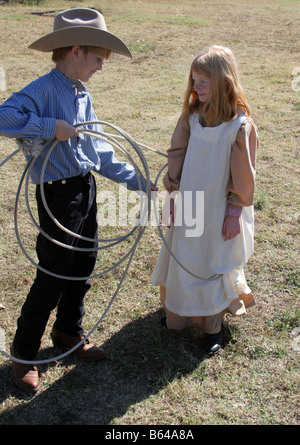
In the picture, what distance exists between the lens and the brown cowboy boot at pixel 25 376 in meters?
2.55

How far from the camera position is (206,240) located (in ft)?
8.69

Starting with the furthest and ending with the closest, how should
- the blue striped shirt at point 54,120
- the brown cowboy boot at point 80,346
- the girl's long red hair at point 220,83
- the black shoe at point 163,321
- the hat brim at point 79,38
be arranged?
the black shoe at point 163,321, the brown cowboy boot at point 80,346, the girl's long red hair at point 220,83, the hat brim at point 79,38, the blue striped shirt at point 54,120

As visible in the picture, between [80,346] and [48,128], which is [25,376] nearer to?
[80,346]

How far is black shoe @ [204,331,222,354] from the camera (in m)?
2.83

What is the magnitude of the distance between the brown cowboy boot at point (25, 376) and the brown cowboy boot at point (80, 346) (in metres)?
0.28

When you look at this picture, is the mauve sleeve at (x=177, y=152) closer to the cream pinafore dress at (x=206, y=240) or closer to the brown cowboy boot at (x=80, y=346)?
the cream pinafore dress at (x=206, y=240)

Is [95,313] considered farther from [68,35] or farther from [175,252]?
[68,35]

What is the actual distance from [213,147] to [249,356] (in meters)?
1.26

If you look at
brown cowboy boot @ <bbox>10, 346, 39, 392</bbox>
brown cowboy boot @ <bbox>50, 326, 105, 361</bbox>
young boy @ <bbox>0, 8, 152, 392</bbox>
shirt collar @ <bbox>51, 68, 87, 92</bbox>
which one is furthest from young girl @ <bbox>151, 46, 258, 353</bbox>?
brown cowboy boot @ <bbox>10, 346, 39, 392</bbox>

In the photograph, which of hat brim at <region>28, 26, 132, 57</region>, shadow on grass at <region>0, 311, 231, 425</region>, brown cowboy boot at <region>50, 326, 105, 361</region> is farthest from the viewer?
brown cowboy boot at <region>50, 326, 105, 361</region>

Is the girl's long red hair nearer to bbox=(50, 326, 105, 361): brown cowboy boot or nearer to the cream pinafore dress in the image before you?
the cream pinafore dress

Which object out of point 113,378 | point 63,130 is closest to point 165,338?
point 113,378

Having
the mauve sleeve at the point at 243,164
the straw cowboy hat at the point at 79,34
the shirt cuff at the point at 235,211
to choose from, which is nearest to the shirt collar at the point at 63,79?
the straw cowboy hat at the point at 79,34

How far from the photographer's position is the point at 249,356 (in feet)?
9.28
